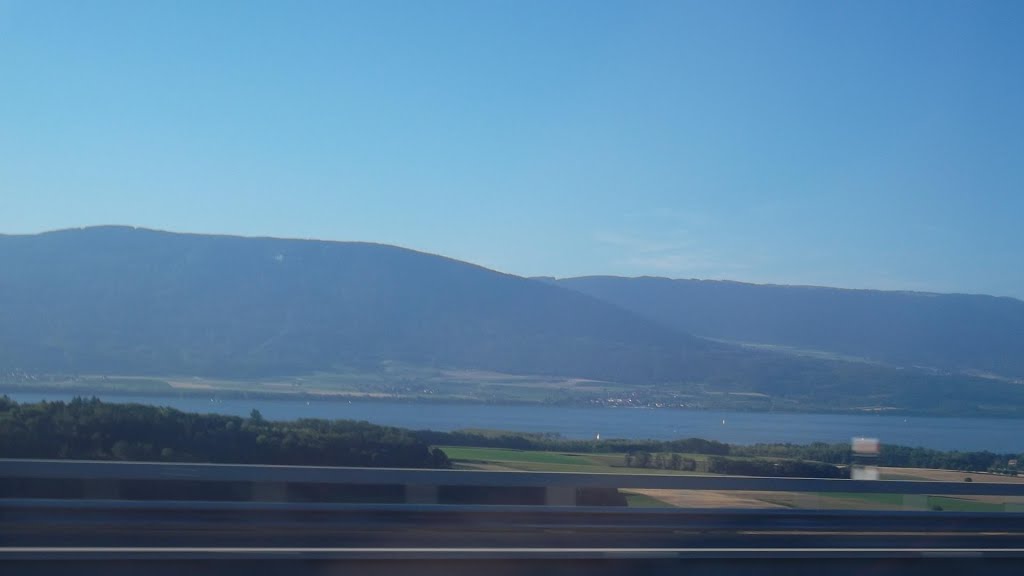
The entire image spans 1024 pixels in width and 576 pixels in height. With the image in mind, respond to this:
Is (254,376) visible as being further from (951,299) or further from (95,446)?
(951,299)

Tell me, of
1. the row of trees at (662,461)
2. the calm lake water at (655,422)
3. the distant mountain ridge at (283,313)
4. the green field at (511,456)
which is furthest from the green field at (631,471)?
the distant mountain ridge at (283,313)

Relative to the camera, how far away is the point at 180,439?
1017cm

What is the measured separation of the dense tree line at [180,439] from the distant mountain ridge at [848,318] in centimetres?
1854

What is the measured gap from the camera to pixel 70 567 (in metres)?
7.27

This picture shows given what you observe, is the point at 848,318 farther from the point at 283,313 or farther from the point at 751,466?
the point at 751,466

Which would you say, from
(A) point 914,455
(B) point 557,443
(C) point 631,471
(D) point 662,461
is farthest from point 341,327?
(A) point 914,455

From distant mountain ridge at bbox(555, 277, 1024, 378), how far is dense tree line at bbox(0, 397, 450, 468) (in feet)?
60.8

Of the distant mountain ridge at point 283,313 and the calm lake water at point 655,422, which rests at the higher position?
the distant mountain ridge at point 283,313

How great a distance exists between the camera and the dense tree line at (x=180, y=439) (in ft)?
32.8

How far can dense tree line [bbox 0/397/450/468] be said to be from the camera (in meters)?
9.98

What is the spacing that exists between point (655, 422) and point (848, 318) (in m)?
18.8

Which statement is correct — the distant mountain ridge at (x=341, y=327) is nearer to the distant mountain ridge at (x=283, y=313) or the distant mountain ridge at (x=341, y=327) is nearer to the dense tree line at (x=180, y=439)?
the distant mountain ridge at (x=283, y=313)

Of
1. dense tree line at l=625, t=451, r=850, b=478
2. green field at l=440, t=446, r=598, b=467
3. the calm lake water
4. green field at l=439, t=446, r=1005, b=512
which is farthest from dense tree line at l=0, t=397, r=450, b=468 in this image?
dense tree line at l=625, t=451, r=850, b=478

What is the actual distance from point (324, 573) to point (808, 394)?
1562 cm
